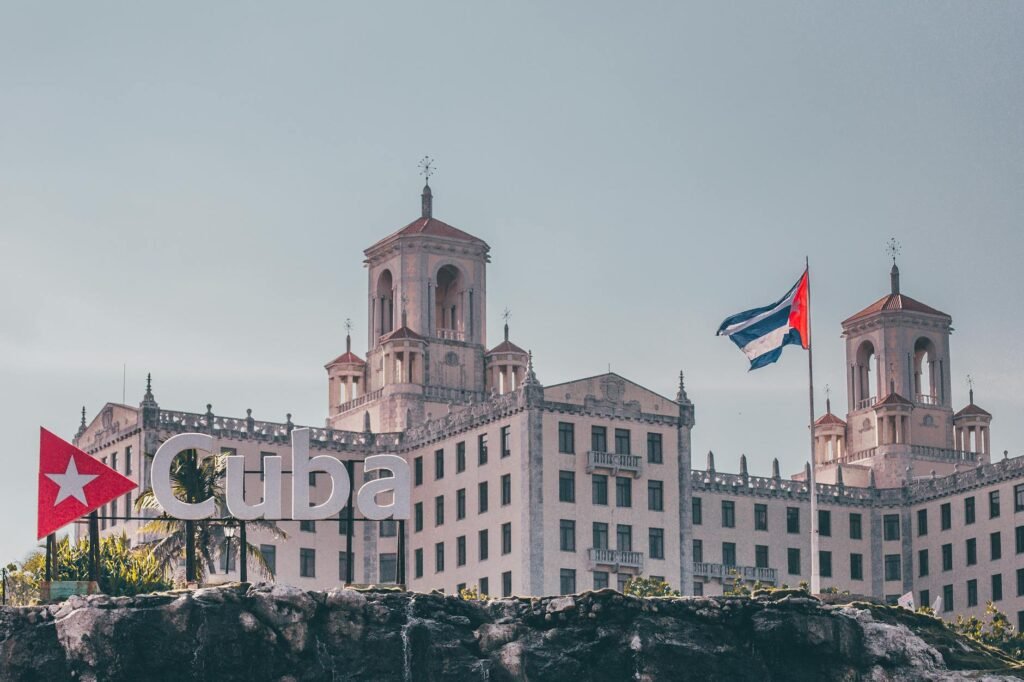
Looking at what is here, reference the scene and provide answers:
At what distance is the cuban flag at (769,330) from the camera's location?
169250 mm

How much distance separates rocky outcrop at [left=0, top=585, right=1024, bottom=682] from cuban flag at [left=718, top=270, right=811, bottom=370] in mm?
14528

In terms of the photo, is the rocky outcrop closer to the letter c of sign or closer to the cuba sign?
the cuba sign

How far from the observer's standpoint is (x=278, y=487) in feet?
568

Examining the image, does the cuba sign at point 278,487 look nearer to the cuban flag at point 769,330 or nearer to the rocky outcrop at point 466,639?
the rocky outcrop at point 466,639

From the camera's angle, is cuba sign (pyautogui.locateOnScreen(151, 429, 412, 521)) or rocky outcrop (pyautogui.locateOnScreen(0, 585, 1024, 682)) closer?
rocky outcrop (pyautogui.locateOnScreen(0, 585, 1024, 682))

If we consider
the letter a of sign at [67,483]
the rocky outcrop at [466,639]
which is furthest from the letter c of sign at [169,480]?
the rocky outcrop at [466,639]

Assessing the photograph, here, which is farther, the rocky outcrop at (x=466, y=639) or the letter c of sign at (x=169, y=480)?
the letter c of sign at (x=169, y=480)

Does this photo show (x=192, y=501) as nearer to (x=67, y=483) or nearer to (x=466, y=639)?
(x=67, y=483)

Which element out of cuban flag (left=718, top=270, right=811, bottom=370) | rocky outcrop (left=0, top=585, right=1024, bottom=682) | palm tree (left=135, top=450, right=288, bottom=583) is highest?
cuban flag (left=718, top=270, right=811, bottom=370)

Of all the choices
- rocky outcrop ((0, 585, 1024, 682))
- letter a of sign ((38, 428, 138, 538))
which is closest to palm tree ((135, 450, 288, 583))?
letter a of sign ((38, 428, 138, 538))

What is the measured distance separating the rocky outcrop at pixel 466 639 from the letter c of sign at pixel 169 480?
5.63 metres

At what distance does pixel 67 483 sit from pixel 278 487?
37.8 ft

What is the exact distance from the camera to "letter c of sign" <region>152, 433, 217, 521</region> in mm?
170500

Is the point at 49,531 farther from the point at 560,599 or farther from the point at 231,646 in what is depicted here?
the point at 560,599
